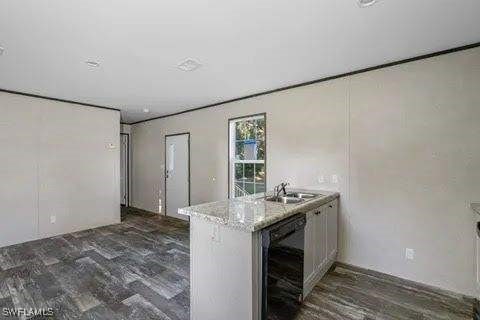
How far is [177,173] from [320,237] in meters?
3.73

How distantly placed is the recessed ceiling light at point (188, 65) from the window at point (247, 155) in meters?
1.48

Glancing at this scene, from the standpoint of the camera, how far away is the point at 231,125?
14.7 feet

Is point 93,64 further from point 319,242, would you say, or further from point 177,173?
point 319,242

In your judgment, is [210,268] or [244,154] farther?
[244,154]

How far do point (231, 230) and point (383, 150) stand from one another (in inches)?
86.5

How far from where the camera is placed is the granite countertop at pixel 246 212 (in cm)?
167

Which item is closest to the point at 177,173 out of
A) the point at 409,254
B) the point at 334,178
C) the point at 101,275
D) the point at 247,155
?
the point at 247,155

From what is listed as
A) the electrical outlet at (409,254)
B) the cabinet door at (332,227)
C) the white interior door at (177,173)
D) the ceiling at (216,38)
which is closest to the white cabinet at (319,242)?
the cabinet door at (332,227)

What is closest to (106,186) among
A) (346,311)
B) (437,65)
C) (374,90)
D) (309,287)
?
(309,287)

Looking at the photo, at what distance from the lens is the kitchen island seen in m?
1.64

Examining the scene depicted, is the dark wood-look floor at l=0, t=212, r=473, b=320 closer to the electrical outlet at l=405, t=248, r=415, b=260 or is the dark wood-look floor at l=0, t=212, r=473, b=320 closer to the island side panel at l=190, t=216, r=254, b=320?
the electrical outlet at l=405, t=248, r=415, b=260

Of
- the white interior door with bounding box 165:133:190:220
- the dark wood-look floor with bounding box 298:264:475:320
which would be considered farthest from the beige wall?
the white interior door with bounding box 165:133:190:220

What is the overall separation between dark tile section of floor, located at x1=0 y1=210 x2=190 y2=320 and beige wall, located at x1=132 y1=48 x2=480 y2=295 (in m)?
2.04

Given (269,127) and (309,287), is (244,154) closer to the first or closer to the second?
(269,127)
